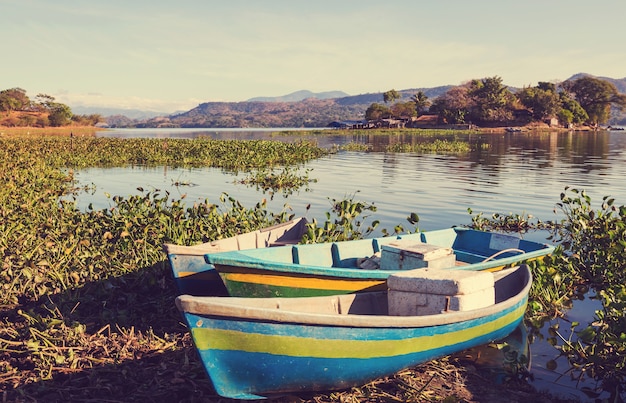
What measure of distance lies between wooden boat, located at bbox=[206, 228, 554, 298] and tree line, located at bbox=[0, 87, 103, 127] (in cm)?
11277

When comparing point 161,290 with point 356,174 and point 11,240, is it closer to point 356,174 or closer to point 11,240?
point 11,240

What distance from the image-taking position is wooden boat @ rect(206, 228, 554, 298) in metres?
6.53

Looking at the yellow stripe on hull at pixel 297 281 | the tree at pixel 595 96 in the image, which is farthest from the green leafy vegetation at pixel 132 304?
the tree at pixel 595 96

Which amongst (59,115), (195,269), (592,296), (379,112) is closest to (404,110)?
(379,112)

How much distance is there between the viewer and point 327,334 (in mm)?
5242

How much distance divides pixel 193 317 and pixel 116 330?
3.37 metres

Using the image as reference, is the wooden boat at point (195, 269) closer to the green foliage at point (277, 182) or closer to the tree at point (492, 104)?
the green foliage at point (277, 182)

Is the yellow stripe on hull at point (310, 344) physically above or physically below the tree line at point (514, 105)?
below

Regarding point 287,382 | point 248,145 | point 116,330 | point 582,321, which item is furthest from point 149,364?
point 248,145

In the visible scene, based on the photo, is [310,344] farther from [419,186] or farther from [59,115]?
[59,115]

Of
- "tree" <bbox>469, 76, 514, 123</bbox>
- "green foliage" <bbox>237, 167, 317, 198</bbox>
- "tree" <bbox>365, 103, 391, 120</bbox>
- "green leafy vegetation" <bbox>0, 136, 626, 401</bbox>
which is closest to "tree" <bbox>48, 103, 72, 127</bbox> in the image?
"tree" <bbox>365, 103, 391, 120</bbox>

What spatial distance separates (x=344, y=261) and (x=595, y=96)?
14572 centimetres

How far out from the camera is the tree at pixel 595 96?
430 ft

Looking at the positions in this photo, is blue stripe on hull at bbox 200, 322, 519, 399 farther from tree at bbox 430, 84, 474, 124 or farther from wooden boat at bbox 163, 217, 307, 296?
tree at bbox 430, 84, 474, 124
